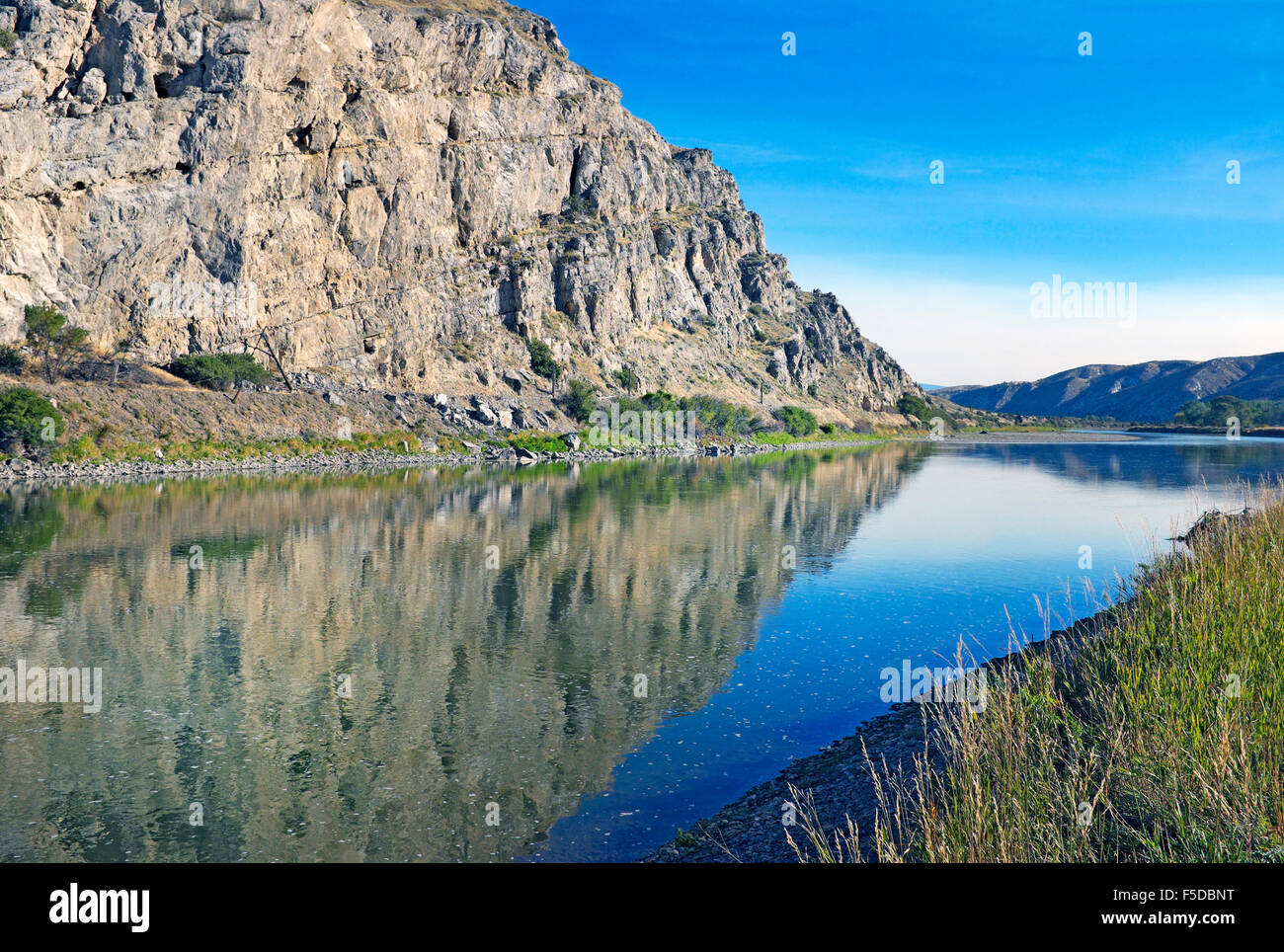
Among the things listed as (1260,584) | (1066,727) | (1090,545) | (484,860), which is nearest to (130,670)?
(484,860)

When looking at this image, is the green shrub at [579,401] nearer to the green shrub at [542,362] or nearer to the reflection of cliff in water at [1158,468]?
the green shrub at [542,362]

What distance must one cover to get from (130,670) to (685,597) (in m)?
12.8

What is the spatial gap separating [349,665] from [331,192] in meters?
97.4

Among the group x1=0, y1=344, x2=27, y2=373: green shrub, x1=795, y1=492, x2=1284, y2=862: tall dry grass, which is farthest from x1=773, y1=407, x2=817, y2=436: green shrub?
x1=795, y1=492, x2=1284, y2=862: tall dry grass

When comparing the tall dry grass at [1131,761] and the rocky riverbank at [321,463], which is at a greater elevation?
the rocky riverbank at [321,463]

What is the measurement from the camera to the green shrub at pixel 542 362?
113562 mm

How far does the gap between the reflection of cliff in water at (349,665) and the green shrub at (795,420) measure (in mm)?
110466

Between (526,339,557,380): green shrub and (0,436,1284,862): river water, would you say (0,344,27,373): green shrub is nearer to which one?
(0,436,1284,862): river water

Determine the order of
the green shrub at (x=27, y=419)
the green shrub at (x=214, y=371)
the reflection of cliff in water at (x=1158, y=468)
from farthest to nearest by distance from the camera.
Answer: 1. the green shrub at (x=214, y=371)
2. the reflection of cliff in water at (x=1158, y=468)
3. the green shrub at (x=27, y=419)

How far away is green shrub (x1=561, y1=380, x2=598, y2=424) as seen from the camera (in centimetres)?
10762

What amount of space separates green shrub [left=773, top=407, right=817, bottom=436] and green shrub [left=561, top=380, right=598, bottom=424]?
47.7 meters

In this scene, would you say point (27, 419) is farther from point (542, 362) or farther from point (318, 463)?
point (542, 362)

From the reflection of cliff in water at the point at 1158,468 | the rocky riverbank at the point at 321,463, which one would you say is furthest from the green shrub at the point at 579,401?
the reflection of cliff in water at the point at 1158,468

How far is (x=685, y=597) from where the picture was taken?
859 inches
